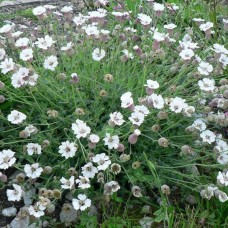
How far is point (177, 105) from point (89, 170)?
1.56 ft

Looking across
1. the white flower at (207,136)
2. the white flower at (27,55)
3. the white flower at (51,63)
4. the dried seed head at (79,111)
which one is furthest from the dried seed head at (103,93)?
the white flower at (207,136)

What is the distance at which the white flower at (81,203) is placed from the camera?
1987 millimetres

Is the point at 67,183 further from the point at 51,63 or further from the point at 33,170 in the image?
the point at 51,63

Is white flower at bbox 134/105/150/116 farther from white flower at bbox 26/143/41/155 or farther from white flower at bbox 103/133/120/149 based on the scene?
white flower at bbox 26/143/41/155

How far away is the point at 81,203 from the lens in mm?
2031

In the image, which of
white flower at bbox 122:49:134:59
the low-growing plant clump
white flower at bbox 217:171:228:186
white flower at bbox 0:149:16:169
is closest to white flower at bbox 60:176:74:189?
the low-growing plant clump

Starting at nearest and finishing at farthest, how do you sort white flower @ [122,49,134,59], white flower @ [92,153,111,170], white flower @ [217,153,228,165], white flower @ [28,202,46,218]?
white flower @ [28,202,46,218]
white flower @ [92,153,111,170]
white flower @ [217,153,228,165]
white flower @ [122,49,134,59]

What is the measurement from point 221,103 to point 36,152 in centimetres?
85

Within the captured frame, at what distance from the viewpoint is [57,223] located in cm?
212

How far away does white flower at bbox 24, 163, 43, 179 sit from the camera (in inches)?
81.1

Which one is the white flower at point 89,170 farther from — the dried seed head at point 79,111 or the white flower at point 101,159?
the dried seed head at point 79,111

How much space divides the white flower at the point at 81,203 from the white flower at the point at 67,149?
0.17m

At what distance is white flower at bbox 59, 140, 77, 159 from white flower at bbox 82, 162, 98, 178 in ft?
0.25

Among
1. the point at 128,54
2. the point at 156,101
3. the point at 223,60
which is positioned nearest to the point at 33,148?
the point at 156,101
